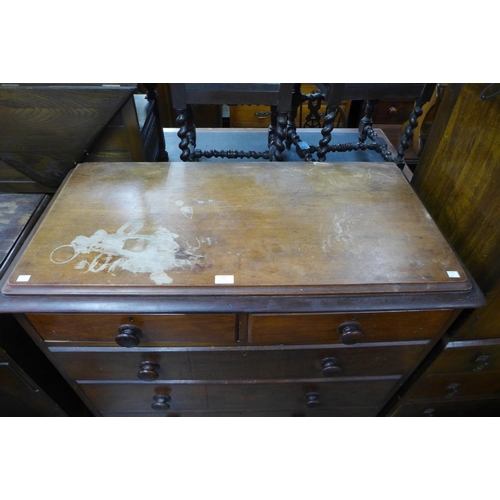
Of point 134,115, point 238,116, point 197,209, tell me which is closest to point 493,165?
point 197,209

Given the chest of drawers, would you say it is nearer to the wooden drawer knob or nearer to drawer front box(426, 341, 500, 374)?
drawer front box(426, 341, 500, 374)

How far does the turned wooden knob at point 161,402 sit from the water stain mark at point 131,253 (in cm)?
53

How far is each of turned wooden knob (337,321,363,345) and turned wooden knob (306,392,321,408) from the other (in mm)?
357

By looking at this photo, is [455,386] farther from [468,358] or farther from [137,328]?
[137,328]

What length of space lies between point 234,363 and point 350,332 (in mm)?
344

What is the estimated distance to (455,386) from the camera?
1.13 m

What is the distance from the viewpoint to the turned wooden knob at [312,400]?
3.60ft

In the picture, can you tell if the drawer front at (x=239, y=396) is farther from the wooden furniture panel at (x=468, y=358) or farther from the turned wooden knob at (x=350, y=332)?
the turned wooden knob at (x=350, y=332)

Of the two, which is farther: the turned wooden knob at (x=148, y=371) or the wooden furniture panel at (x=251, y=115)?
the wooden furniture panel at (x=251, y=115)

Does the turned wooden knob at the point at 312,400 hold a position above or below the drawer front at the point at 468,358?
below

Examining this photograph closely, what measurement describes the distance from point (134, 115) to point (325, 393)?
1100 millimetres

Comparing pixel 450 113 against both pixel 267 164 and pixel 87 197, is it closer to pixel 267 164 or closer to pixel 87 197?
pixel 267 164

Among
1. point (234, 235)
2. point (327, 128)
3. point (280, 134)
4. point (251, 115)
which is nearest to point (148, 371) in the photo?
point (234, 235)

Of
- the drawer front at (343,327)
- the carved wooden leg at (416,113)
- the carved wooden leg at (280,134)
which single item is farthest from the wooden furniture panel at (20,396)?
the carved wooden leg at (416,113)
